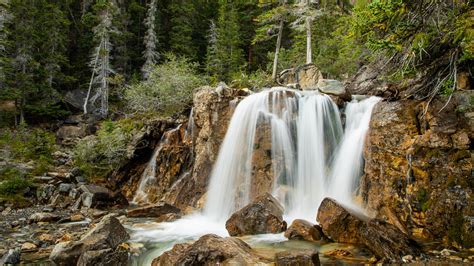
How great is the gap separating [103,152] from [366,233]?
15.0 metres

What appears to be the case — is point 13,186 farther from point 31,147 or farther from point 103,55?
point 103,55

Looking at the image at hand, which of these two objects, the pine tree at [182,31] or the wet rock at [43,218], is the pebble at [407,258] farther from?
the pine tree at [182,31]

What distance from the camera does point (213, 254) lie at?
260 inches

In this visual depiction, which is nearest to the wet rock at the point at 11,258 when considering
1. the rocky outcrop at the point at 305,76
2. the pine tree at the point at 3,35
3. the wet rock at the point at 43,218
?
the wet rock at the point at 43,218

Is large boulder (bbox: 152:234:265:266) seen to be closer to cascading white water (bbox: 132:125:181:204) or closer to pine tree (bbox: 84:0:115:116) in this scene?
cascading white water (bbox: 132:125:181:204)

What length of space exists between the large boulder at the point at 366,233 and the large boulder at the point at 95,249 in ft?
16.2

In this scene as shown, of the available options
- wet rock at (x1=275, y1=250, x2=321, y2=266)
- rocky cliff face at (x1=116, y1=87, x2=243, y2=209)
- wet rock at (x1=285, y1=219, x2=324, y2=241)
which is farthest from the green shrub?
wet rock at (x1=275, y1=250, x2=321, y2=266)

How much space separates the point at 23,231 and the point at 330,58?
64.9ft

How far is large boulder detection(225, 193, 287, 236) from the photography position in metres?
9.36

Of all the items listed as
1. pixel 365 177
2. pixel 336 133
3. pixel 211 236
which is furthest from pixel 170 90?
pixel 211 236

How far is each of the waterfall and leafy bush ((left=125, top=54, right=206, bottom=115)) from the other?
6.91m

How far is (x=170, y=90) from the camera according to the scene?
853 inches

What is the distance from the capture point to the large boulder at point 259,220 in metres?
9.36

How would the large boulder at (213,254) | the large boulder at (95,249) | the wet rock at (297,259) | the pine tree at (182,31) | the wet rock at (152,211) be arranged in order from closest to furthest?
the wet rock at (297,259) → the large boulder at (213,254) → the large boulder at (95,249) → the wet rock at (152,211) → the pine tree at (182,31)
